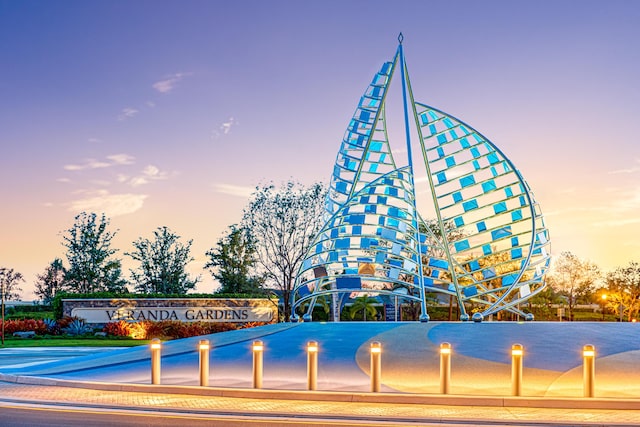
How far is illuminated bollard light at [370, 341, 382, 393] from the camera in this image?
1291 cm

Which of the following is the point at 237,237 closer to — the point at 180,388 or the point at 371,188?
the point at 371,188

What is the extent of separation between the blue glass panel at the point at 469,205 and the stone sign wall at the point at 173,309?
76.4 ft

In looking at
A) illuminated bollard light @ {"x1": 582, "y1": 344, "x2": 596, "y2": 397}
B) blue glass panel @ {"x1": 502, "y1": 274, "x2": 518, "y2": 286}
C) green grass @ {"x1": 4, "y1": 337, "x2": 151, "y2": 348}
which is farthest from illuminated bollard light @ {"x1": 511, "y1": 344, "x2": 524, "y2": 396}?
green grass @ {"x1": 4, "y1": 337, "x2": 151, "y2": 348}

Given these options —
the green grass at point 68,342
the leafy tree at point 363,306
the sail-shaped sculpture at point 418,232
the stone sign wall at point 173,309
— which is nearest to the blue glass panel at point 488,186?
the sail-shaped sculpture at point 418,232

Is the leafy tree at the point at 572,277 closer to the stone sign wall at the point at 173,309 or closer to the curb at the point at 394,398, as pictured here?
the stone sign wall at the point at 173,309

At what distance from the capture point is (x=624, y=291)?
61.8 metres

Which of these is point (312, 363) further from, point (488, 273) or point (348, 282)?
point (488, 273)

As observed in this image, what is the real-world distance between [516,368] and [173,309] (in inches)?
1217

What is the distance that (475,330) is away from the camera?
17.0m

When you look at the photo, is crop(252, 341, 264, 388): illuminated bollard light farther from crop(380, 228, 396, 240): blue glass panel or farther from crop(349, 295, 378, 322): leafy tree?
crop(349, 295, 378, 322): leafy tree

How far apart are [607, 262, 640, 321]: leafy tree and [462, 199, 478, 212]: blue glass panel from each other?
127 ft

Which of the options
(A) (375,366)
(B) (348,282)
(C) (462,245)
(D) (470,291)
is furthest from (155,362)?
(C) (462,245)

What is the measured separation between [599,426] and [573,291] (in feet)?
180

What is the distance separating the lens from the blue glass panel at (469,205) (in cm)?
2047
